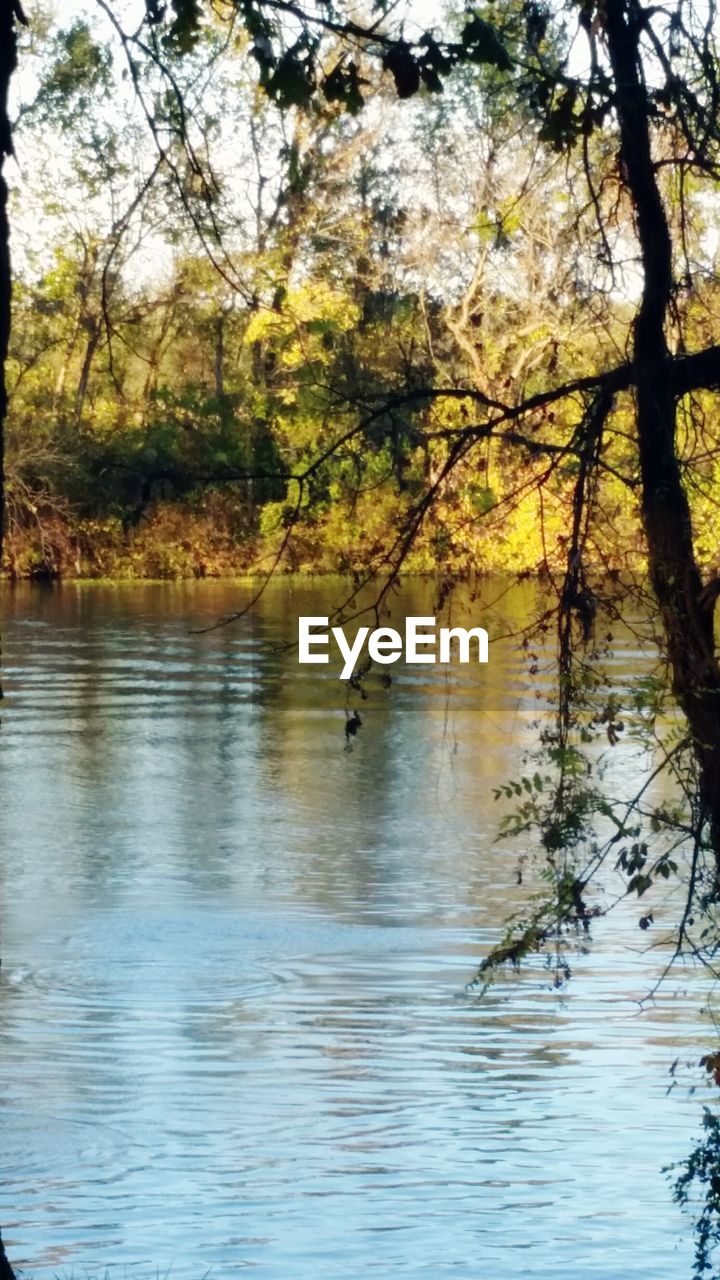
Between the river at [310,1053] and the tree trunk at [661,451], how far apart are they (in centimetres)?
77

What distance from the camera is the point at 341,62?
6.08 metres

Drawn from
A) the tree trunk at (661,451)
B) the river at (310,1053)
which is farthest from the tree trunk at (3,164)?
the river at (310,1053)

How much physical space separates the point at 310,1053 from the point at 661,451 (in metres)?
4.70

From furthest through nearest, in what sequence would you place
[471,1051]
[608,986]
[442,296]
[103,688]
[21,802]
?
[442,296], [103,688], [21,802], [608,986], [471,1051]

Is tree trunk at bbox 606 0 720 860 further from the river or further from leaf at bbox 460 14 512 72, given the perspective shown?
leaf at bbox 460 14 512 72

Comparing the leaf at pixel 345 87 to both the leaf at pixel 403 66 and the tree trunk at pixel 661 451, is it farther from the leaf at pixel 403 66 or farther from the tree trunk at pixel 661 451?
the tree trunk at pixel 661 451

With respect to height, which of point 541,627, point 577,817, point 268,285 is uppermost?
point 268,285

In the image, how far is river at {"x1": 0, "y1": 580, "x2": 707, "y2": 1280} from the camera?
8.29m

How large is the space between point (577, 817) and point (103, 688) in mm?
23355

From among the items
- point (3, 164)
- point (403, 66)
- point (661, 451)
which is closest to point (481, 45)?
point (403, 66)

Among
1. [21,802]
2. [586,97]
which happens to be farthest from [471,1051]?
[21,802]

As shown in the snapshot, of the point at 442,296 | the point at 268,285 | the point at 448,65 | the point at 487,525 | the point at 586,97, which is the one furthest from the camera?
the point at 442,296

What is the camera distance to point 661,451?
685 centimetres

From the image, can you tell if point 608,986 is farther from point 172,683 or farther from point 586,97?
point 172,683
